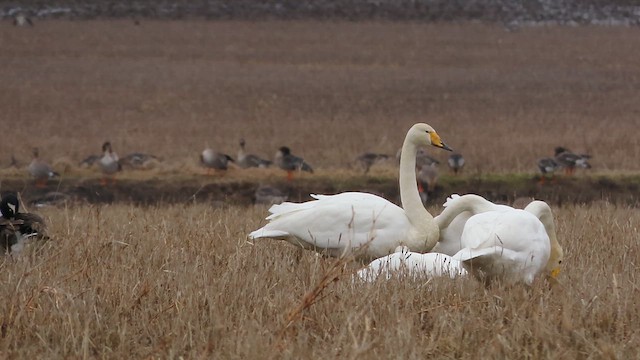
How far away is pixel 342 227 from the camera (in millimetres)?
7570

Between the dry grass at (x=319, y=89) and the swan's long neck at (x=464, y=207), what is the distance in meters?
11.4

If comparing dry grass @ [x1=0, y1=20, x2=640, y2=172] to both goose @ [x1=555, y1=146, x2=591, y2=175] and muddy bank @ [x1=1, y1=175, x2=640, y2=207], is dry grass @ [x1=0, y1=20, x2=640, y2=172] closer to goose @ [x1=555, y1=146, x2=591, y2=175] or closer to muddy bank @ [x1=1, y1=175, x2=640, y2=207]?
goose @ [x1=555, y1=146, x2=591, y2=175]

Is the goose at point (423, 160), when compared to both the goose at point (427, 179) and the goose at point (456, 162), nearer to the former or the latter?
the goose at point (456, 162)

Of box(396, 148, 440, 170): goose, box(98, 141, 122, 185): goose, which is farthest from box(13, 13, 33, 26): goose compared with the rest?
box(396, 148, 440, 170): goose

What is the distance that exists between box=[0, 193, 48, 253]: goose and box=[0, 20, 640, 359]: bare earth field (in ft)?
0.62

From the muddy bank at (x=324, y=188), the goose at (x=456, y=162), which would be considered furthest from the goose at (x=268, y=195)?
the goose at (x=456, y=162)

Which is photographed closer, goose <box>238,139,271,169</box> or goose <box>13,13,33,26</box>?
goose <box>238,139,271,169</box>

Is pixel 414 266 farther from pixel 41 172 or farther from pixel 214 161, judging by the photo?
pixel 214 161

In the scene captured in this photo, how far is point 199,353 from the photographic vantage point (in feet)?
15.2

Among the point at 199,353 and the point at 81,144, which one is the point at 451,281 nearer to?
the point at 199,353

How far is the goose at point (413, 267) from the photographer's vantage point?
6.11m

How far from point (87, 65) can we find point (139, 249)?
29.5m

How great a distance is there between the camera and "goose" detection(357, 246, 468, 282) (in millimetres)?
6105

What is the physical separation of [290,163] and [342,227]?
448 inches
